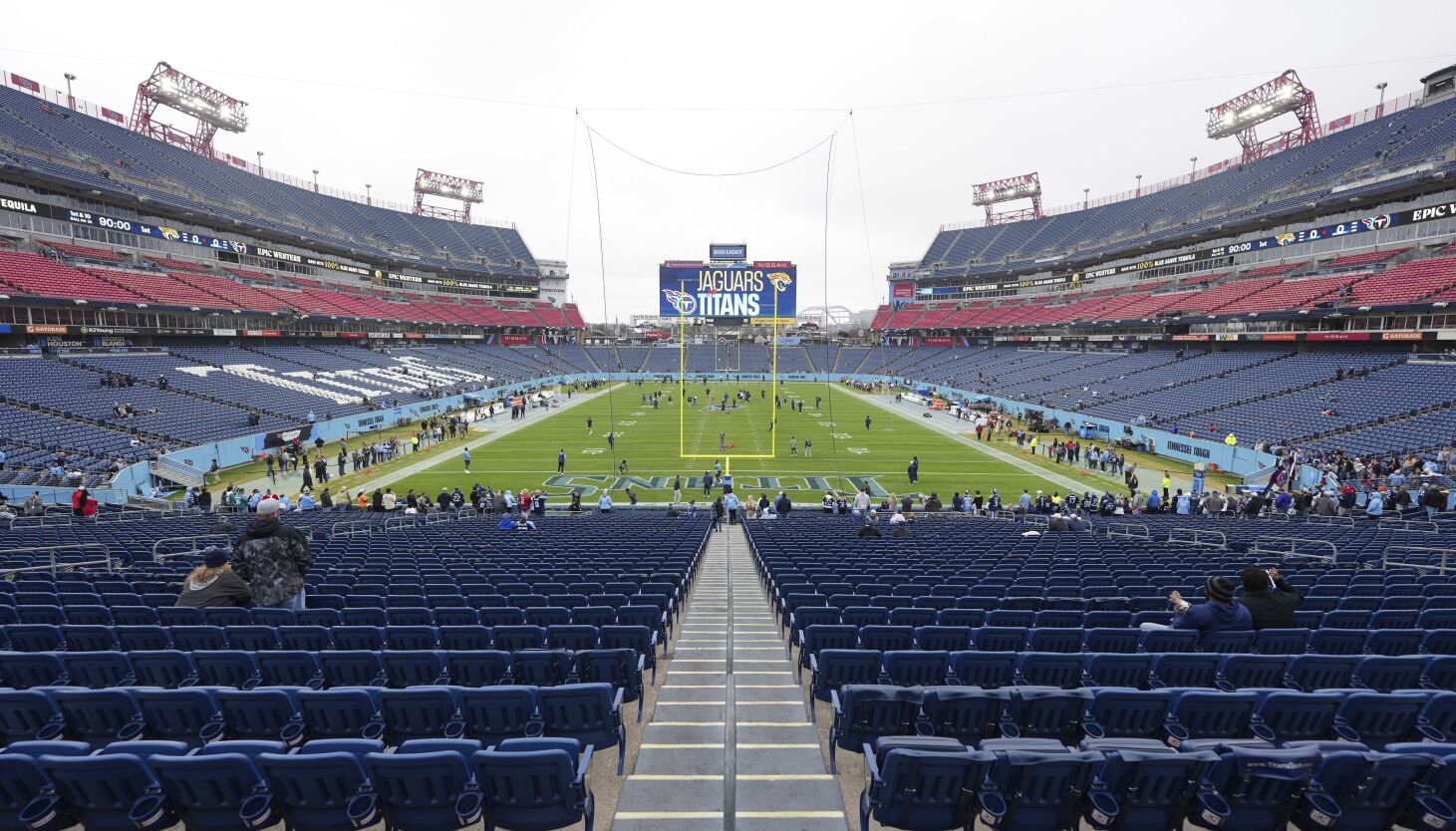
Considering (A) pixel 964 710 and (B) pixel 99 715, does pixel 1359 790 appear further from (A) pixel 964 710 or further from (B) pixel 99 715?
(B) pixel 99 715

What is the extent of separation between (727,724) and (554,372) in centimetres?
7461

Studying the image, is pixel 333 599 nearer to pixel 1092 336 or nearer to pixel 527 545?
pixel 527 545

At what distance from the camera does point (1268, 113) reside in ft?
189

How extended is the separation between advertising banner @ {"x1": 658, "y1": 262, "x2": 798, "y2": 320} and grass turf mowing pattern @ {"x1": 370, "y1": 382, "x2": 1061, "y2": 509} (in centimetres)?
1063

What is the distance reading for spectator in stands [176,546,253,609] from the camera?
6.11 metres

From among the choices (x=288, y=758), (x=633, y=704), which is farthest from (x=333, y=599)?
(x=288, y=758)

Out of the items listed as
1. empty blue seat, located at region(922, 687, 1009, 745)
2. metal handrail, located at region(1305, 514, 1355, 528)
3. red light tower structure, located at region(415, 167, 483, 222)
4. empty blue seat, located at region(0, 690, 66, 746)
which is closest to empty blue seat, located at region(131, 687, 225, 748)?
empty blue seat, located at region(0, 690, 66, 746)

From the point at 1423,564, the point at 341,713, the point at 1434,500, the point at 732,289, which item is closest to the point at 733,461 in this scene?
the point at 1423,564

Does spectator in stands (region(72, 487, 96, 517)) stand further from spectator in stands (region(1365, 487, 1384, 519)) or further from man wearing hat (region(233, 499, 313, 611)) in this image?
spectator in stands (region(1365, 487, 1384, 519))

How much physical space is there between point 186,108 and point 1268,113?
104 meters

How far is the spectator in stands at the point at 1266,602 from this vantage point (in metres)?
5.60

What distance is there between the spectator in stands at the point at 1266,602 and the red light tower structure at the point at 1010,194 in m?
94.3

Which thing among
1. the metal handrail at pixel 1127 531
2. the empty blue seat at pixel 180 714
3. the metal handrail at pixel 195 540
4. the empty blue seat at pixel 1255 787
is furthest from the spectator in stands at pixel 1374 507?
the metal handrail at pixel 195 540

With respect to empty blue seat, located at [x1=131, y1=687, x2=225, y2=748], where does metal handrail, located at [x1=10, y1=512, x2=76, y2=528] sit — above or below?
below
